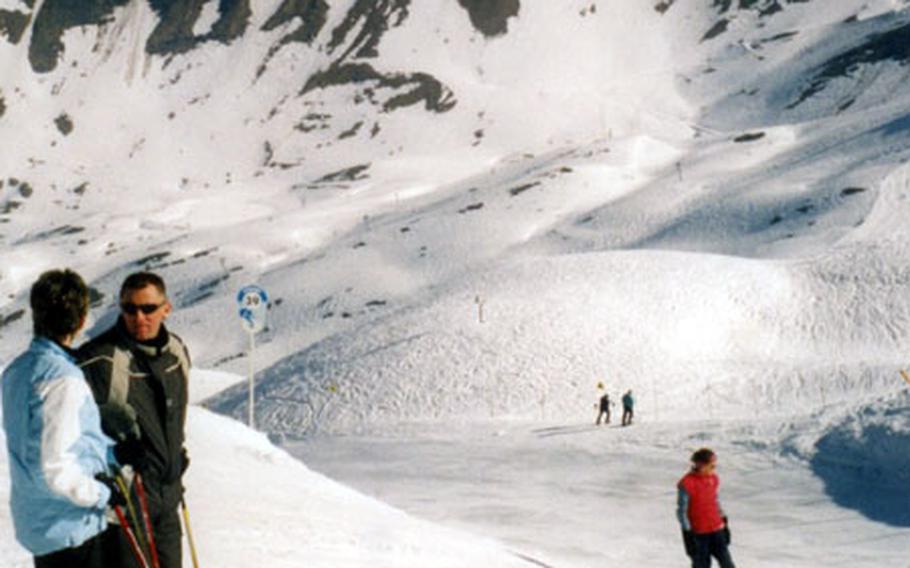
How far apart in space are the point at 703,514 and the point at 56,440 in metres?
6.89

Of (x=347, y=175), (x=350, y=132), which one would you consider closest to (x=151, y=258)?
(x=347, y=175)

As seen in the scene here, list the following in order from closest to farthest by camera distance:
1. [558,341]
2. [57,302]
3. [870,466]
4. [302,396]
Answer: [57,302] → [870,466] → [302,396] → [558,341]

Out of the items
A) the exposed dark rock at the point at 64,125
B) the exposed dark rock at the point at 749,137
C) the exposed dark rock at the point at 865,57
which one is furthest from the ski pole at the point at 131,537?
the exposed dark rock at the point at 64,125

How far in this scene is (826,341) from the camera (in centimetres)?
4194

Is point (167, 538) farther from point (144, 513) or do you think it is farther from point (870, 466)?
point (870, 466)

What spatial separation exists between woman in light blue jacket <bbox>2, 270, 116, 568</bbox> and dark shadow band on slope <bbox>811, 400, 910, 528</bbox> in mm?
14784

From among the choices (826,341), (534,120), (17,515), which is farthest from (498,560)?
(534,120)

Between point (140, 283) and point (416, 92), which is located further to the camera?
point (416, 92)

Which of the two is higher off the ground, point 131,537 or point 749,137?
point 749,137

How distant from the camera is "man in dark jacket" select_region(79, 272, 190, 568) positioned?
4332mm

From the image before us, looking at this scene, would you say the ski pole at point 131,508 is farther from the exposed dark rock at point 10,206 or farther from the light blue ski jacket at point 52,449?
the exposed dark rock at point 10,206

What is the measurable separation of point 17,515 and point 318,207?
126112 mm

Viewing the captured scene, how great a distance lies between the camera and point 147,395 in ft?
14.7

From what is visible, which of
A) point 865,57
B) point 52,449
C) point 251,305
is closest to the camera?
point 52,449
